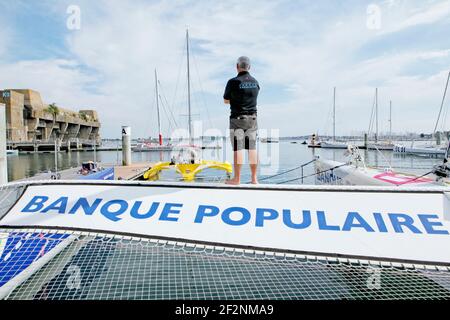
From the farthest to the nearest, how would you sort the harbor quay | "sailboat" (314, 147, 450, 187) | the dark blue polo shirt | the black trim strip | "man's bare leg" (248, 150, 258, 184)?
1. the harbor quay
2. "sailboat" (314, 147, 450, 187)
3. "man's bare leg" (248, 150, 258, 184)
4. the dark blue polo shirt
5. the black trim strip

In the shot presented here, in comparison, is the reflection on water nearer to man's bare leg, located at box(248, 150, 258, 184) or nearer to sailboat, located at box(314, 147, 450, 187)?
sailboat, located at box(314, 147, 450, 187)

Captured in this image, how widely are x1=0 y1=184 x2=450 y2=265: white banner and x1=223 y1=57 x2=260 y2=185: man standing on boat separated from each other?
44.2 inches

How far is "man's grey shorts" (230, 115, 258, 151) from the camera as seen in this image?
400 centimetres

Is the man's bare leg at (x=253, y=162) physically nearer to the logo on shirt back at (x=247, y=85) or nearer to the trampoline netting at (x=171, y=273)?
the logo on shirt back at (x=247, y=85)

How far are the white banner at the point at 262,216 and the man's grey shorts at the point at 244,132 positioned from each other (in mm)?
1148

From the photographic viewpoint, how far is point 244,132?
13.2 feet

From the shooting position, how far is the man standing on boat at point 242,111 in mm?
3873

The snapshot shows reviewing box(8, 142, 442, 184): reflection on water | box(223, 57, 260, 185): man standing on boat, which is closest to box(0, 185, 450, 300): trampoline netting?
box(223, 57, 260, 185): man standing on boat

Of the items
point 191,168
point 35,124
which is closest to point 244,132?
point 191,168
